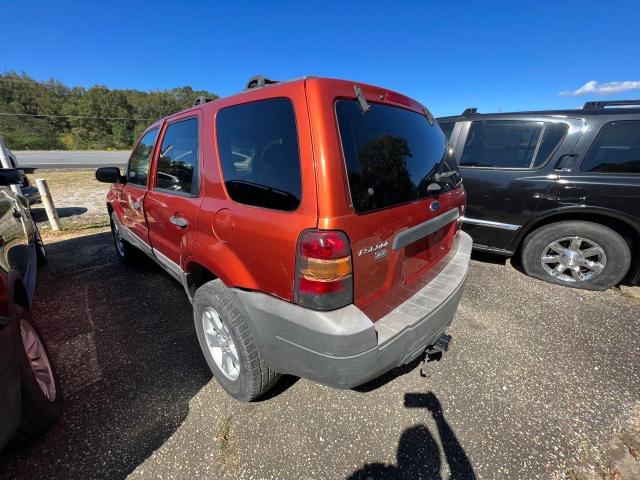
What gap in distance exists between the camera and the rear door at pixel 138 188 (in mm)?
2779

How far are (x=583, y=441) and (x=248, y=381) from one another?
2.04 meters

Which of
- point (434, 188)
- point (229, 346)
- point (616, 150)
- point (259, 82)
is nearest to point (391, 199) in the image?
point (434, 188)

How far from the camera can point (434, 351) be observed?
2.01 m

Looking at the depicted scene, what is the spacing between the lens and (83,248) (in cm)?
475

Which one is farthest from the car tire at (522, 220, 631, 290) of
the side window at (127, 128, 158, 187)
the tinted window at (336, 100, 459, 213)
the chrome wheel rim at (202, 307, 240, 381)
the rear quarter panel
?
the side window at (127, 128, 158, 187)

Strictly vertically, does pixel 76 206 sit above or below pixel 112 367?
below

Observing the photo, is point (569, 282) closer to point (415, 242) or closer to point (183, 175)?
Answer: point (415, 242)

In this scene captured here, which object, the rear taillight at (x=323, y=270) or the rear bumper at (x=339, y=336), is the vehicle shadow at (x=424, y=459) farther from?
the rear taillight at (x=323, y=270)

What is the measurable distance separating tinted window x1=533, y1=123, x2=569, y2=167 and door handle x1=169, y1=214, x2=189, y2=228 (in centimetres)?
366

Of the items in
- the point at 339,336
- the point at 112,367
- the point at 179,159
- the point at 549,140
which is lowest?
the point at 112,367

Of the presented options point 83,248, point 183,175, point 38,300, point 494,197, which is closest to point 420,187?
point 183,175

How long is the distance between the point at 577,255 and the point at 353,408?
10.4ft

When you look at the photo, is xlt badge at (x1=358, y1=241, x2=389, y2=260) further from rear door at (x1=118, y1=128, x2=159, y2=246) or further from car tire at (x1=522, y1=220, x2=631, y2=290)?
car tire at (x1=522, y1=220, x2=631, y2=290)

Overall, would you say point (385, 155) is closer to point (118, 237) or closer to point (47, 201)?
point (118, 237)
